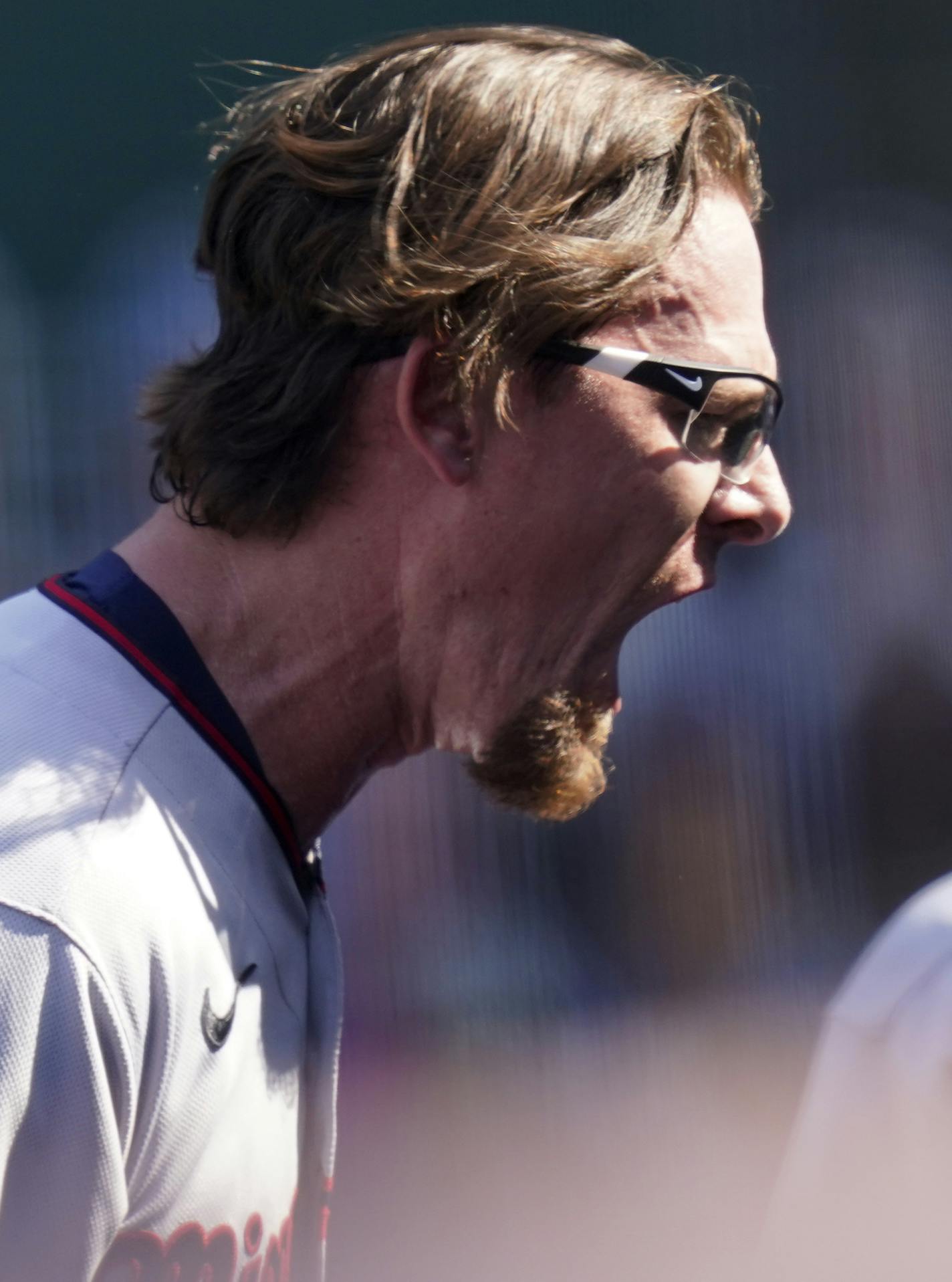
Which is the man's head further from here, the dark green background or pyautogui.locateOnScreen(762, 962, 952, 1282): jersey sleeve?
the dark green background


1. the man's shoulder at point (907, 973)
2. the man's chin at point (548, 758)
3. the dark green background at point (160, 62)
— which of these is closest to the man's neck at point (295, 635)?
the man's chin at point (548, 758)

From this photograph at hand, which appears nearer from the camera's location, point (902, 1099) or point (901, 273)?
point (902, 1099)

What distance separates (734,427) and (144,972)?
2.61 ft

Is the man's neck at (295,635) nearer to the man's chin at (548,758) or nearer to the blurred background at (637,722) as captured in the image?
the man's chin at (548,758)

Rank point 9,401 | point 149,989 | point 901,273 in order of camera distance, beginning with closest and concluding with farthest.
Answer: point 149,989 < point 9,401 < point 901,273

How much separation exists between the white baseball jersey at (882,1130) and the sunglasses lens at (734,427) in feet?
1.57

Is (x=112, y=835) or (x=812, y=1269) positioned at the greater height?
(x=112, y=835)

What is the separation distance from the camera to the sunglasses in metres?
1.18

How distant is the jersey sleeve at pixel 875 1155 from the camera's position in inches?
38.4

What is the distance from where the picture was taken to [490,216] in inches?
45.3

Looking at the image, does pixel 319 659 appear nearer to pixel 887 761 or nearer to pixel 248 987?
pixel 248 987

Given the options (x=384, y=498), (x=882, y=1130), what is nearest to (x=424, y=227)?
(x=384, y=498)

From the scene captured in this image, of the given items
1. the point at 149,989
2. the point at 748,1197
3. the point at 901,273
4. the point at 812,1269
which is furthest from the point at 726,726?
the point at 149,989

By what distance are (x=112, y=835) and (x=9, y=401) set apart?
1379 mm
